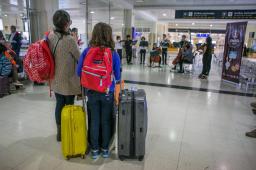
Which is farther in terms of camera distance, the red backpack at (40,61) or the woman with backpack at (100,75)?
the red backpack at (40,61)

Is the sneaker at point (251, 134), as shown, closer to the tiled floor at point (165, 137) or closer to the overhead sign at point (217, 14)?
the tiled floor at point (165, 137)

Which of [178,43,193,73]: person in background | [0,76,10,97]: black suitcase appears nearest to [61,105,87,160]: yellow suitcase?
[0,76,10,97]: black suitcase

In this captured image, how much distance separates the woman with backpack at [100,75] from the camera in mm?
1969

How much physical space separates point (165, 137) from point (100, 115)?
1106 millimetres

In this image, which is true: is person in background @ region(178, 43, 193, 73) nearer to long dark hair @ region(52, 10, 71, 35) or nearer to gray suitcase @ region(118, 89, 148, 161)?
gray suitcase @ region(118, 89, 148, 161)

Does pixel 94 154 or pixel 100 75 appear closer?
pixel 100 75

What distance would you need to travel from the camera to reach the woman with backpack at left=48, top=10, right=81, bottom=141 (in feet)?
7.23

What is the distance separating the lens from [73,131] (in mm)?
2145

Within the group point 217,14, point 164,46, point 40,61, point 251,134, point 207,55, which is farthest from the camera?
point 217,14

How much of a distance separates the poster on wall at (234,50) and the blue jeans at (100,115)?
517 centimetres

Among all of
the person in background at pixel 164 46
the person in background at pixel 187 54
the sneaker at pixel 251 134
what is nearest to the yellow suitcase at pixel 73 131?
the sneaker at pixel 251 134

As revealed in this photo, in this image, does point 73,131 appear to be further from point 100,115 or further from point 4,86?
point 4,86

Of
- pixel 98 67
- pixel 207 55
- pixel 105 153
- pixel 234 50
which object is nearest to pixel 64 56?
pixel 98 67

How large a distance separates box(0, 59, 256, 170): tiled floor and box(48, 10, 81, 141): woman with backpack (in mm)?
754
